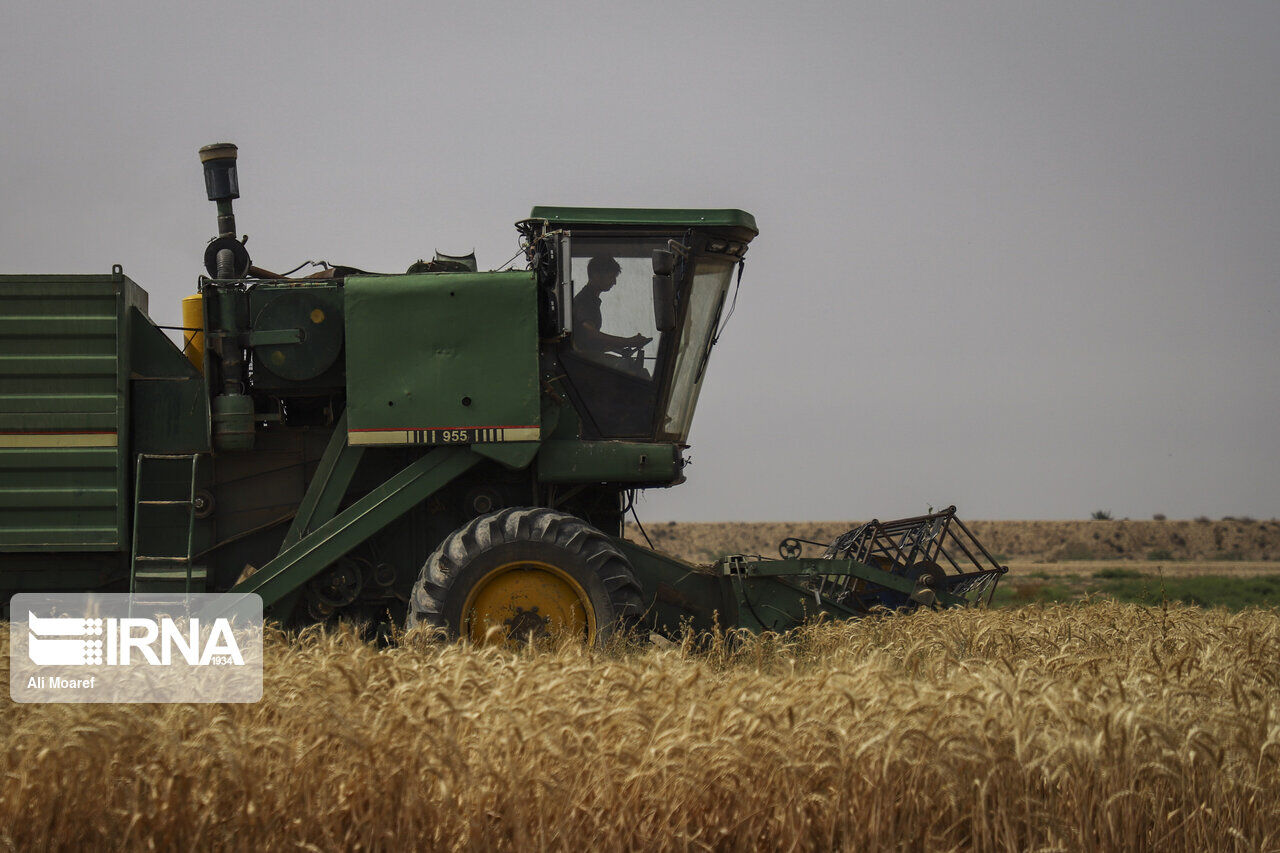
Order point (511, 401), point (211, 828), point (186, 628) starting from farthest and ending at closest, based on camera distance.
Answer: point (511, 401)
point (186, 628)
point (211, 828)

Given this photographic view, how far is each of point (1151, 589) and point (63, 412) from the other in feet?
67.4

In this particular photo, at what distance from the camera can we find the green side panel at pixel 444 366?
29.6ft

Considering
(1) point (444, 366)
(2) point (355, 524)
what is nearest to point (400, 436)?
(1) point (444, 366)

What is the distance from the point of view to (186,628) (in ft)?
27.4

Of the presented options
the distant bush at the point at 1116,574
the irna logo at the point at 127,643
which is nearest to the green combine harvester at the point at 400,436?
the irna logo at the point at 127,643

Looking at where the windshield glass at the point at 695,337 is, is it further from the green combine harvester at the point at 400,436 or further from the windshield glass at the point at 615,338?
the windshield glass at the point at 615,338

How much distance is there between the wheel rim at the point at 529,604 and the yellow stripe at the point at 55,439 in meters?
2.94

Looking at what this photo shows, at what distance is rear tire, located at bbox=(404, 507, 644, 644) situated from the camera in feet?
28.0

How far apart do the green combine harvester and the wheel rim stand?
0.02m

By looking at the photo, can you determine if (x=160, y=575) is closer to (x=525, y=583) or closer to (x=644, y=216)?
(x=525, y=583)

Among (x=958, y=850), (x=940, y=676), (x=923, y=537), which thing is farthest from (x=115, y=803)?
(x=923, y=537)

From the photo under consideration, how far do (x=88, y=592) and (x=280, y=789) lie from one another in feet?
17.4

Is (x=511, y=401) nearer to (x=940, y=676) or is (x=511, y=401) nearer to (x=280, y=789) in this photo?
(x=940, y=676)

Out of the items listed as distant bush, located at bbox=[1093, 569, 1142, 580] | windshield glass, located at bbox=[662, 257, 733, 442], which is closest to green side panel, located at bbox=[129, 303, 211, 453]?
windshield glass, located at bbox=[662, 257, 733, 442]
